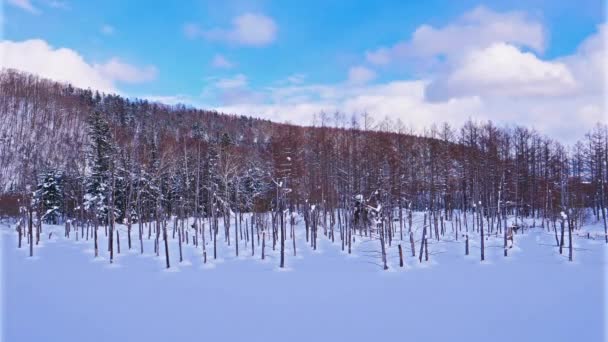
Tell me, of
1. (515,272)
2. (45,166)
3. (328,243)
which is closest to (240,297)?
(515,272)

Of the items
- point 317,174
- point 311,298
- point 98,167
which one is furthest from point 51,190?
point 311,298

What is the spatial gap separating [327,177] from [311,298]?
2691 centimetres

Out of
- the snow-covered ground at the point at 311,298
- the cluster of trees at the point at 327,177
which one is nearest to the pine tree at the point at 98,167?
the cluster of trees at the point at 327,177

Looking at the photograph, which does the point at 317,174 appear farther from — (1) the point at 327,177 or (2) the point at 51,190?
(2) the point at 51,190

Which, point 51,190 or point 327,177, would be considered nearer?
point 327,177

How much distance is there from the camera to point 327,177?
140ft

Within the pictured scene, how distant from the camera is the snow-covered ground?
12.0 meters

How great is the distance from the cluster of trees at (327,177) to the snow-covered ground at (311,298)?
7.20 meters

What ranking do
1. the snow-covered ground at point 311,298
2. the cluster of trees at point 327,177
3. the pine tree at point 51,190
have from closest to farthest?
1. the snow-covered ground at point 311,298
2. the cluster of trees at point 327,177
3. the pine tree at point 51,190

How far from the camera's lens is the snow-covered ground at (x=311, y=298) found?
39.3 ft

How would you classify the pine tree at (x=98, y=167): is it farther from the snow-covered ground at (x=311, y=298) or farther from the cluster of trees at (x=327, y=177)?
the snow-covered ground at (x=311, y=298)

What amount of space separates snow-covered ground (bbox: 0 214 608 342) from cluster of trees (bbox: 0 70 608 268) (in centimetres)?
720

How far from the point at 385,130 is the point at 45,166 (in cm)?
4042

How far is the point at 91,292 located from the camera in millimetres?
17453
